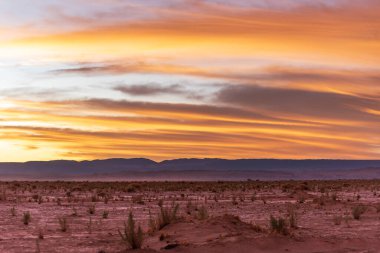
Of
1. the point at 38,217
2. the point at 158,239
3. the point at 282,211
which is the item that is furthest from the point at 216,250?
the point at 282,211

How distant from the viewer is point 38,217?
32.7 m

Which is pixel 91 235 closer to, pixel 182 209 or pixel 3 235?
pixel 3 235

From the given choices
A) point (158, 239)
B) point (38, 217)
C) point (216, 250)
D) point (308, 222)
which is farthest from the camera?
point (38, 217)

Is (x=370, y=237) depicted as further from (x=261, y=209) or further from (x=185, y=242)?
(x=261, y=209)

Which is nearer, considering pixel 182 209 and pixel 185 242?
pixel 185 242

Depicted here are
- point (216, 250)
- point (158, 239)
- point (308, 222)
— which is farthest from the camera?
point (308, 222)

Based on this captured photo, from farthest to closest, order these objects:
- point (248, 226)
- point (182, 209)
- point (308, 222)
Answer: point (182, 209) → point (308, 222) → point (248, 226)

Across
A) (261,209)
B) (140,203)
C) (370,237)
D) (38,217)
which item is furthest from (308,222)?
(140,203)

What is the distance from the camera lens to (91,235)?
2433 centimetres

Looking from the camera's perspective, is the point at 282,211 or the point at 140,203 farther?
the point at 140,203

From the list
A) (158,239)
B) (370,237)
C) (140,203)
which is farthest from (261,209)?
(158,239)

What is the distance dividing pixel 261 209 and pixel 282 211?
2.54 metres

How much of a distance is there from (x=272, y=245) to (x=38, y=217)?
16095 millimetres

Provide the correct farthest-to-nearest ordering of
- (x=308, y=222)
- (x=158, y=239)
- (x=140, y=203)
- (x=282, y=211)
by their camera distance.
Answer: (x=140, y=203), (x=282, y=211), (x=308, y=222), (x=158, y=239)
